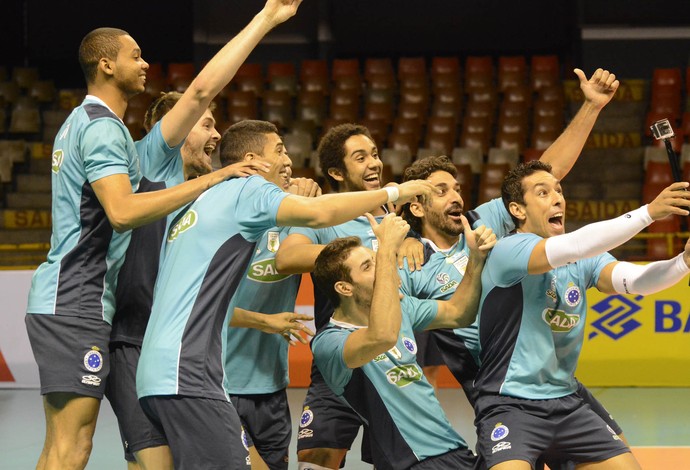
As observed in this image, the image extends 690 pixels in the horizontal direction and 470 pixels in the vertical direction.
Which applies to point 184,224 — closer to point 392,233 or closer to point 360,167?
point 392,233

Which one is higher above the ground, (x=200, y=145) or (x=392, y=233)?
(x=200, y=145)

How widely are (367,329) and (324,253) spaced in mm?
560

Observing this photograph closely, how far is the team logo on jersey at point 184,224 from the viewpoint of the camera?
12.5ft

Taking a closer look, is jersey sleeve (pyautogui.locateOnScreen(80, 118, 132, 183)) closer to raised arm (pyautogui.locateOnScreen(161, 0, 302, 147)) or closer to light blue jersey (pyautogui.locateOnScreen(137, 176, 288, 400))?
raised arm (pyautogui.locateOnScreen(161, 0, 302, 147))

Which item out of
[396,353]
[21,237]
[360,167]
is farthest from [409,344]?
[21,237]

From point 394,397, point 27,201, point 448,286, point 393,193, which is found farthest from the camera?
point 27,201

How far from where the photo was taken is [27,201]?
14.8 m

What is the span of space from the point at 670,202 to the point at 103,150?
219cm

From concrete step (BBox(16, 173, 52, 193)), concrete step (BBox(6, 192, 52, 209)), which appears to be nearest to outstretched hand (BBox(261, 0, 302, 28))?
concrete step (BBox(6, 192, 52, 209))

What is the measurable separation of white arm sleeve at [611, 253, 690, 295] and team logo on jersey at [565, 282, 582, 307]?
0.17 meters

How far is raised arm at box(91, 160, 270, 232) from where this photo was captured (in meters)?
3.86

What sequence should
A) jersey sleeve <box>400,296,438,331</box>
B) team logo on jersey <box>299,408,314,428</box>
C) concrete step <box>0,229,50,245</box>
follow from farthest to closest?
concrete step <box>0,229,50,245</box>
team logo on jersey <box>299,408,314,428</box>
jersey sleeve <box>400,296,438,331</box>

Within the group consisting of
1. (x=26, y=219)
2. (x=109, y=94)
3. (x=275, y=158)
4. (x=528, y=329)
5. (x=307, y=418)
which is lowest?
(x=307, y=418)

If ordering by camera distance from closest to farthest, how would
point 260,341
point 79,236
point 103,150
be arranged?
point 103,150 < point 79,236 < point 260,341
